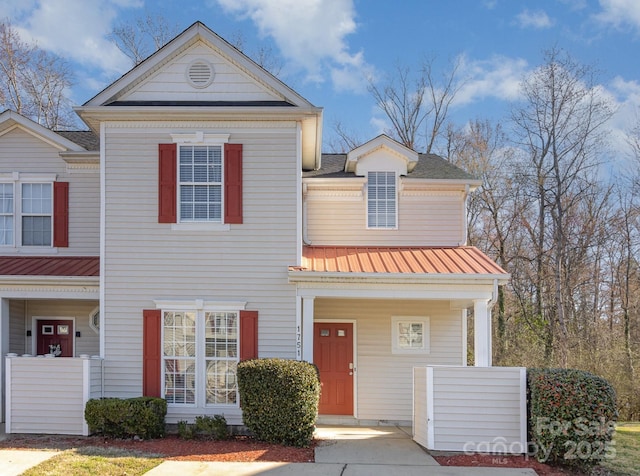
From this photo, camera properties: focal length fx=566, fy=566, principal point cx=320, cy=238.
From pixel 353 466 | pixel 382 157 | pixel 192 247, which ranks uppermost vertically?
pixel 382 157

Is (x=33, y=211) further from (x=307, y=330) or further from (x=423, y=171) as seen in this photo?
(x=423, y=171)

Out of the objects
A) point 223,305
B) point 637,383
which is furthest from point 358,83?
point 223,305

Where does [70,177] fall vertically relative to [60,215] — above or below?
above

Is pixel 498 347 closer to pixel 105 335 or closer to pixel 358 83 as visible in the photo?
pixel 358 83

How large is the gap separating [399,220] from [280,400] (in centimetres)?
542

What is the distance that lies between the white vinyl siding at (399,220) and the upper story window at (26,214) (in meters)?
5.77

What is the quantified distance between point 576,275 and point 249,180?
55.2 ft

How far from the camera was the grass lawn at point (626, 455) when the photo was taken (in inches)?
335

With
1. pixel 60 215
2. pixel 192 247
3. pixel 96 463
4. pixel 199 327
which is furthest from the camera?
pixel 60 215

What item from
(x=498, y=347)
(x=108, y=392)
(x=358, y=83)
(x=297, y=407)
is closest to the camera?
(x=297, y=407)

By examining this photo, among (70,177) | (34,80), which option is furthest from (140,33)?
(70,177)

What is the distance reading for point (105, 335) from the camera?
35.0 ft

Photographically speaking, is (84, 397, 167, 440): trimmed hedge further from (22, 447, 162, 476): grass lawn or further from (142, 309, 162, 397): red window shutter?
(22, 447, 162, 476): grass lawn

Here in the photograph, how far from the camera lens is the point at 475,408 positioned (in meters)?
9.27
